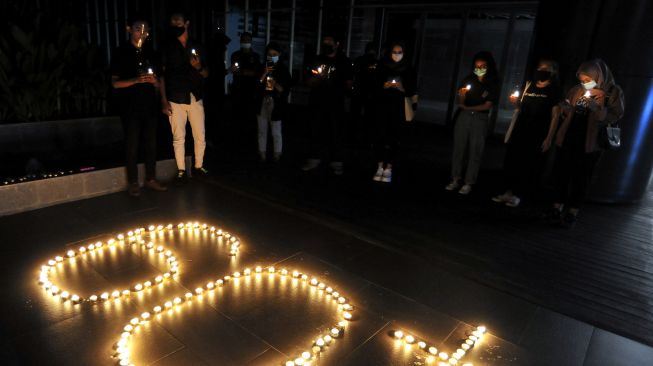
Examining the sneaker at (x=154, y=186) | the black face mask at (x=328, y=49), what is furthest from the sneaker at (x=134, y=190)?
the black face mask at (x=328, y=49)

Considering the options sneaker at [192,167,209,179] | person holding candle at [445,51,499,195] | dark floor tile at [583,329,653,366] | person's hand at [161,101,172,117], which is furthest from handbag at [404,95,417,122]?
dark floor tile at [583,329,653,366]

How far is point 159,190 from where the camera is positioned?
5328mm

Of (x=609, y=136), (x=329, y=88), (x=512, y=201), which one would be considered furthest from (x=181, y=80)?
(x=609, y=136)

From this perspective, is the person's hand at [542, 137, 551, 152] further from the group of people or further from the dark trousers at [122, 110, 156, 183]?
the dark trousers at [122, 110, 156, 183]

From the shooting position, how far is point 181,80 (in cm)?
507

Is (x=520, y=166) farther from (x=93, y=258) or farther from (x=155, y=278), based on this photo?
(x=93, y=258)

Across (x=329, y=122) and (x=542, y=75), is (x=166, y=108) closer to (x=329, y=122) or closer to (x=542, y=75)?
(x=329, y=122)

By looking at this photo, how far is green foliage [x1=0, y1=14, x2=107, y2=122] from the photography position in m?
5.97

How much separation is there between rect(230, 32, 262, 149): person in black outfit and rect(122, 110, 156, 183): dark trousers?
1.73 metres

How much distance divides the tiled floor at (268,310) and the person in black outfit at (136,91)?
37.1 inches

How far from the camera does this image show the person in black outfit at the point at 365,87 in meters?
8.31

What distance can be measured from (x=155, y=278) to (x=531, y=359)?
2647 mm

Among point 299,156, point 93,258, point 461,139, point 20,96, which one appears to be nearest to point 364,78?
point 299,156

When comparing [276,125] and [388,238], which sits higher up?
[276,125]
